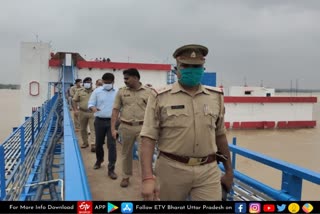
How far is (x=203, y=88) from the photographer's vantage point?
272 centimetres

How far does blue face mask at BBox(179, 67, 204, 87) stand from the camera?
2604mm

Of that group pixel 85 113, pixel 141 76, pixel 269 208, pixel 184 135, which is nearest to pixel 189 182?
pixel 184 135

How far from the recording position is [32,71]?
1875 cm

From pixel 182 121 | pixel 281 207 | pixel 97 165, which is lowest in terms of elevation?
pixel 97 165

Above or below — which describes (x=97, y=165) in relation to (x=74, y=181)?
below

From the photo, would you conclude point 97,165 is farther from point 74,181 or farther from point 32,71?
point 32,71

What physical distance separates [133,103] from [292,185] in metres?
2.53

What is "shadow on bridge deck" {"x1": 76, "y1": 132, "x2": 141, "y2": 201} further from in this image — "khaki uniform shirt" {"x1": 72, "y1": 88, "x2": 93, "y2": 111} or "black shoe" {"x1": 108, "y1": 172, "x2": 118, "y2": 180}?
"khaki uniform shirt" {"x1": 72, "y1": 88, "x2": 93, "y2": 111}

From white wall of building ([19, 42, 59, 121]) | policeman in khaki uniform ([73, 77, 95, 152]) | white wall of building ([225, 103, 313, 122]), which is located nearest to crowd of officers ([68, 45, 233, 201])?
policeman in khaki uniform ([73, 77, 95, 152])

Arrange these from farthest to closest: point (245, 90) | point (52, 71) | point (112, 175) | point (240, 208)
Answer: point (245, 90) → point (52, 71) → point (112, 175) → point (240, 208)

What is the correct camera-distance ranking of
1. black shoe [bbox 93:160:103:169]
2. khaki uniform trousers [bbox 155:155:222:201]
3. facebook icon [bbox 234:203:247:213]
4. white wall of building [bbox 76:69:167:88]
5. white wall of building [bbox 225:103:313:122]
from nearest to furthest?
facebook icon [bbox 234:203:247:213]
khaki uniform trousers [bbox 155:155:222:201]
black shoe [bbox 93:160:103:169]
white wall of building [bbox 76:69:167:88]
white wall of building [bbox 225:103:313:122]

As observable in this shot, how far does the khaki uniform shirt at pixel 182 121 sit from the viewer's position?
260 cm

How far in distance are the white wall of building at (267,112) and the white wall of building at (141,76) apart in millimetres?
6855

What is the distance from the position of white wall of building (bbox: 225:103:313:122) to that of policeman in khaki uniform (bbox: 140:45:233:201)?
75.6 ft
